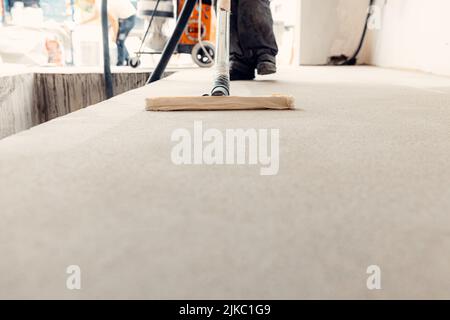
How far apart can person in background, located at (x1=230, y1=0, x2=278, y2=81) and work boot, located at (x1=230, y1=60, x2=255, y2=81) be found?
5 cm

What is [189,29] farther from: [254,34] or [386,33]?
[254,34]

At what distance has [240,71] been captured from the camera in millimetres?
2096

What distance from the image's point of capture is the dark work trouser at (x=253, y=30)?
196 centimetres

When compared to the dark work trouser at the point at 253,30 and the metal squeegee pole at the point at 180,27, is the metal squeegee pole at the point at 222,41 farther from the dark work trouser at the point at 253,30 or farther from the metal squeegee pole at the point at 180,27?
the dark work trouser at the point at 253,30

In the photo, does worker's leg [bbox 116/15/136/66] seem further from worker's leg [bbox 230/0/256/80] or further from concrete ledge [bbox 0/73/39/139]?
worker's leg [bbox 230/0/256/80]

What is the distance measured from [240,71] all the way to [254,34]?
197 millimetres

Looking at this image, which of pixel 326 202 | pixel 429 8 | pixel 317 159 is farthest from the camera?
pixel 429 8

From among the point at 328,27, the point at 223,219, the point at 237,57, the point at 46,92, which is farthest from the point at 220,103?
the point at 328,27

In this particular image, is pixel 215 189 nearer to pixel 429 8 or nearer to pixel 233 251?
pixel 233 251

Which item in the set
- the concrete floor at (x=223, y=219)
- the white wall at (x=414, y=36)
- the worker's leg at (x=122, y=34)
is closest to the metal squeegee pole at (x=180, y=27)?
the concrete floor at (x=223, y=219)

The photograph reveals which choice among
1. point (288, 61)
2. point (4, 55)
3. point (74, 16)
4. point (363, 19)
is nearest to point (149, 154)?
point (363, 19)

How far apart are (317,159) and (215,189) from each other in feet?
0.66

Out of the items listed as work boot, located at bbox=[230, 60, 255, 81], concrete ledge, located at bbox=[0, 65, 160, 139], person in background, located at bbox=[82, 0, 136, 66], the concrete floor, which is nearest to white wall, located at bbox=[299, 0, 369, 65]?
person in background, located at bbox=[82, 0, 136, 66]
